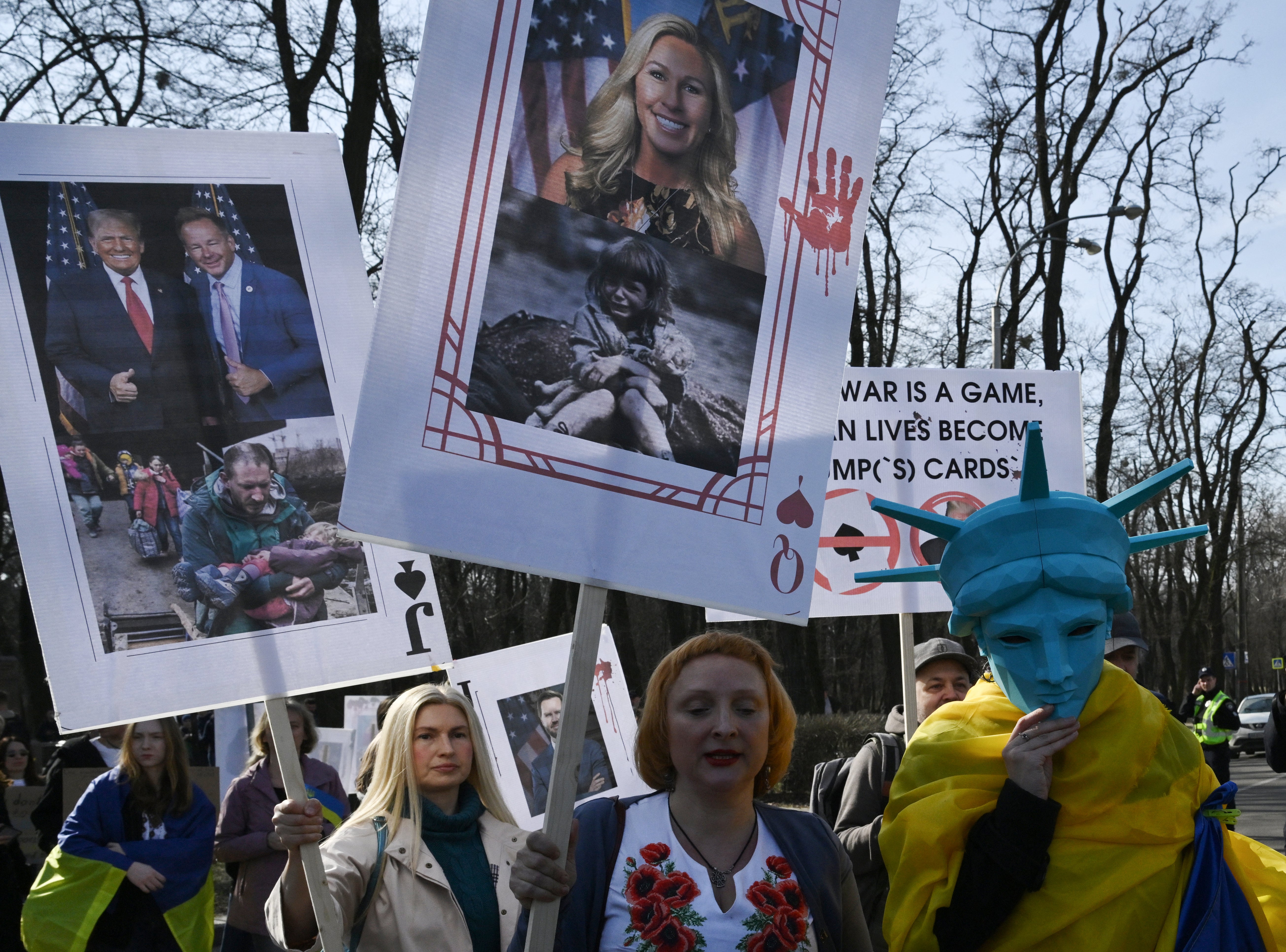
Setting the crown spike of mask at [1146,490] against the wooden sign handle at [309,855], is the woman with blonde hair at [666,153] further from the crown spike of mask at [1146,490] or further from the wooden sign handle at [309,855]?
the wooden sign handle at [309,855]

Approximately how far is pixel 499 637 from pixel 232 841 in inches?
924

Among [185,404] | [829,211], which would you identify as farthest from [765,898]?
[185,404]

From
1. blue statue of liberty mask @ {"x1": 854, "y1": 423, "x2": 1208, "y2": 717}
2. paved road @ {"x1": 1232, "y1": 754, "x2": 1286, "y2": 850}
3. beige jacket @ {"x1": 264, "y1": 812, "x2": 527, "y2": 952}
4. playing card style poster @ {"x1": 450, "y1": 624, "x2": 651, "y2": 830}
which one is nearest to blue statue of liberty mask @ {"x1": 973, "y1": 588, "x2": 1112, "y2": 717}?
blue statue of liberty mask @ {"x1": 854, "y1": 423, "x2": 1208, "y2": 717}

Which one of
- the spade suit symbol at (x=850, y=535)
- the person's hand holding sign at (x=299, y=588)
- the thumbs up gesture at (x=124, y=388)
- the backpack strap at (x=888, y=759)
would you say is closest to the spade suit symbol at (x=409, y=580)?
the person's hand holding sign at (x=299, y=588)

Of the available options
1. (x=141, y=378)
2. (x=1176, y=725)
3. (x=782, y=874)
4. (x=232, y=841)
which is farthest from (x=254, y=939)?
(x=1176, y=725)

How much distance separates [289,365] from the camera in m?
3.23

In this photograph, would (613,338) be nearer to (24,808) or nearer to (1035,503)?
(1035,503)

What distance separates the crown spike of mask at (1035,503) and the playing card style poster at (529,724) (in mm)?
4307

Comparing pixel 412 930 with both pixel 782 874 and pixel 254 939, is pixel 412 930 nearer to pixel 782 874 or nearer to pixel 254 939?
pixel 782 874

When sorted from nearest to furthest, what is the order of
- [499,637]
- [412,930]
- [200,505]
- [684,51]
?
[684,51], [412,930], [200,505], [499,637]

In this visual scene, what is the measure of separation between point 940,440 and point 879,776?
2.38 metres

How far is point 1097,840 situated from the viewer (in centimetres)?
215

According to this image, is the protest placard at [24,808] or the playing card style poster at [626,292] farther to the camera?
the protest placard at [24,808]

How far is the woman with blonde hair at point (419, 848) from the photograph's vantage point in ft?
9.29
